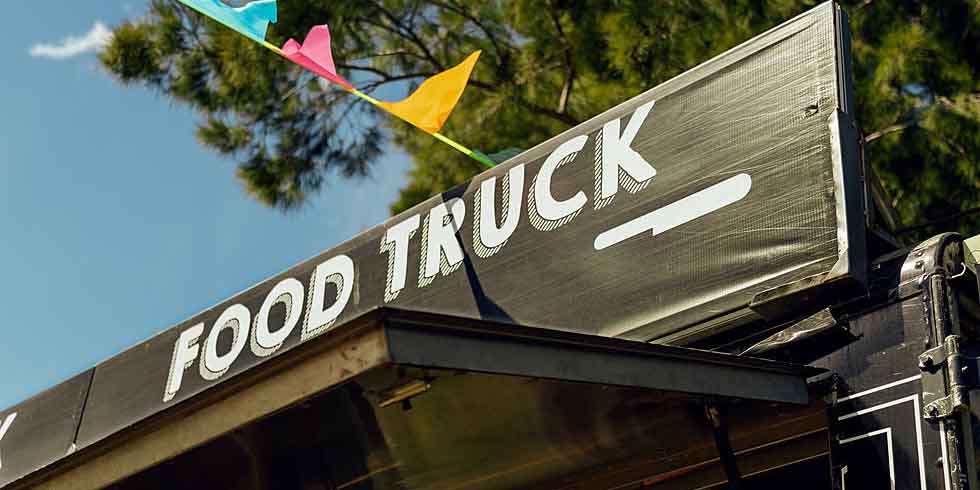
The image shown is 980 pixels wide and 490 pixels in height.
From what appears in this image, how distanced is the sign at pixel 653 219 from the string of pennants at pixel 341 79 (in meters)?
1.13

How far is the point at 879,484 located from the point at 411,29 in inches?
435

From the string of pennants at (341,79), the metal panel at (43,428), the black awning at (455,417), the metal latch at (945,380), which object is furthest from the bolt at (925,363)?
the metal panel at (43,428)

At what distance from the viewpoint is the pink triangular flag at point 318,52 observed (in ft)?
21.7

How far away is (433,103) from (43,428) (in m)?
2.34

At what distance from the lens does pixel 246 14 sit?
23.1ft

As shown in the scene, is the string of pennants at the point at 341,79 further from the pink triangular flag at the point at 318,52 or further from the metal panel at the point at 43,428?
the metal panel at the point at 43,428

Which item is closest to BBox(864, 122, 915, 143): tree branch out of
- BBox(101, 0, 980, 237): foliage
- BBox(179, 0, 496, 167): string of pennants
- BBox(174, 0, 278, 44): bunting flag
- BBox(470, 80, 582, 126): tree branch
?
BBox(101, 0, 980, 237): foliage


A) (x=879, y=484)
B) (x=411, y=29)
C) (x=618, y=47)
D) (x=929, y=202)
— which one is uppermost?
(x=411, y=29)

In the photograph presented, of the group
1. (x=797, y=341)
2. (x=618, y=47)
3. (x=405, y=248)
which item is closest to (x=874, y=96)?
(x=618, y=47)

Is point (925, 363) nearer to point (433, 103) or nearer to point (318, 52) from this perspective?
point (433, 103)

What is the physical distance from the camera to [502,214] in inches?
176

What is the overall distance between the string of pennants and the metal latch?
2682 millimetres

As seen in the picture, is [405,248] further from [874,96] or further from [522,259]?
[874,96]

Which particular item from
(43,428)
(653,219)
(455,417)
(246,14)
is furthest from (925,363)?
(246,14)
